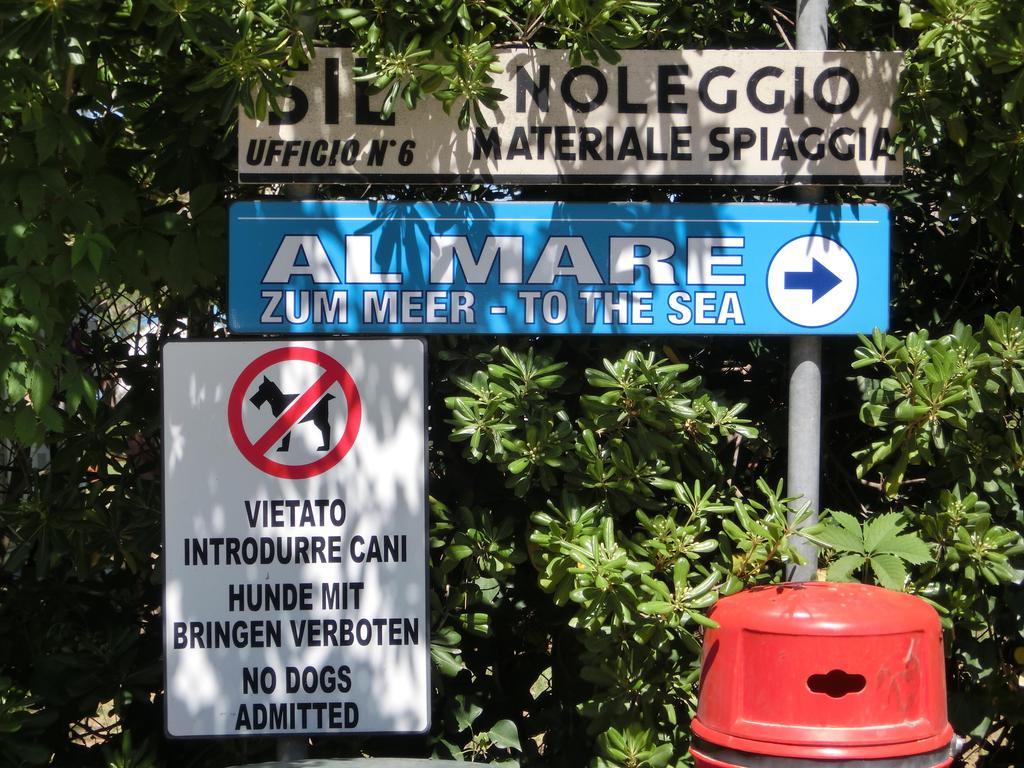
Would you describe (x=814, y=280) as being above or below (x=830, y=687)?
above

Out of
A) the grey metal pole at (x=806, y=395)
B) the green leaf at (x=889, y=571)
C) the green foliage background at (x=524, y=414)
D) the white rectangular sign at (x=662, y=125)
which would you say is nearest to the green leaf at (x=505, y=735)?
the green foliage background at (x=524, y=414)

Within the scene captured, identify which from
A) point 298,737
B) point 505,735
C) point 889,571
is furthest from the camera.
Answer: point 505,735

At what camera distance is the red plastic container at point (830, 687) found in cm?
294


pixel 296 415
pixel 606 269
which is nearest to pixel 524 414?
pixel 606 269

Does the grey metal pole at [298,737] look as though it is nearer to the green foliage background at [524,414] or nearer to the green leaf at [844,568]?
the green foliage background at [524,414]

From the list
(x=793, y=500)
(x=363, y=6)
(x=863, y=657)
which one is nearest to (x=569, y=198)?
(x=363, y=6)

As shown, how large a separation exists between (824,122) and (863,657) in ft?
5.55

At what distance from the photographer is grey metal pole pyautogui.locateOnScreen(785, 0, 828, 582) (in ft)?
12.3

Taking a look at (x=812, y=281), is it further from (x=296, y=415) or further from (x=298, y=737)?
(x=298, y=737)

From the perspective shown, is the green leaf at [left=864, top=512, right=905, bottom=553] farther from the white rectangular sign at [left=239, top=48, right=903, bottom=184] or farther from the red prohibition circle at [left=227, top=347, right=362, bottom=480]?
the red prohibition circle at [left=227, top=347, right=362, bottom=480]

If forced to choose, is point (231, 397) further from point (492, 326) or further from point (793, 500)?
point (793, 500)

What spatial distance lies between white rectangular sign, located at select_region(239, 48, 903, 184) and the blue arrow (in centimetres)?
29

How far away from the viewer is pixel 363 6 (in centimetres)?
364

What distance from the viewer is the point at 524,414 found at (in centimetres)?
362
